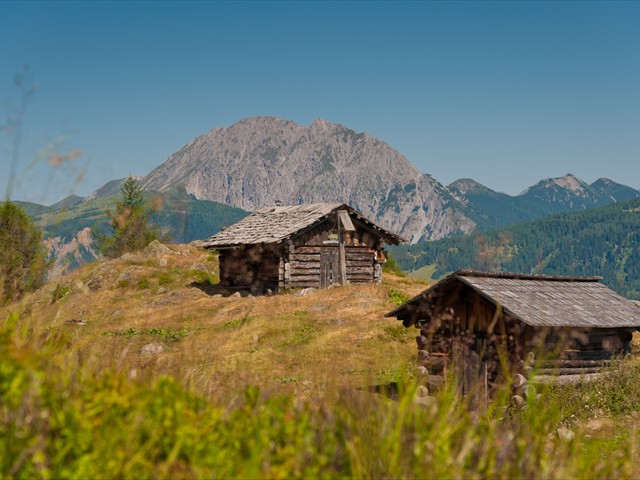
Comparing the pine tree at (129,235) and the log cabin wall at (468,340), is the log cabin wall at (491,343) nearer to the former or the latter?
the log cabin wall at (468,340)

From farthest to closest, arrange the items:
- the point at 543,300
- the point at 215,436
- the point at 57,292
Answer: the point at 543,300
the point at 57,292
the point at 215,436

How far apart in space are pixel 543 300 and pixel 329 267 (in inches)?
775

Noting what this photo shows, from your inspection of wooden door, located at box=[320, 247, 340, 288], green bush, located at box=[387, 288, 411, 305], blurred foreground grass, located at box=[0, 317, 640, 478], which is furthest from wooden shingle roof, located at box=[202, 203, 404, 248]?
blurred foreground grass, located at box=[0, 317, 640, 478]

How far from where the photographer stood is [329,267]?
1385 inches

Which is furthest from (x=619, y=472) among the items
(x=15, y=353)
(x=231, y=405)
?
(x=15, y=353)

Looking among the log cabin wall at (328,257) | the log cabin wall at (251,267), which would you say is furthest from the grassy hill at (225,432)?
the log cabin wall at (251,267)

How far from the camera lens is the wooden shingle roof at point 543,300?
14.9 m

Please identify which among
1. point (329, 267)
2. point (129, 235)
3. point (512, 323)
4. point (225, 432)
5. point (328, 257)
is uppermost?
point (129, 235)

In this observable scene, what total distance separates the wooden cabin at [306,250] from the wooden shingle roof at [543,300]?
16548mm

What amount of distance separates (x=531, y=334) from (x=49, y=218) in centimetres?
1191

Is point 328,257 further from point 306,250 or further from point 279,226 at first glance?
point 279,226

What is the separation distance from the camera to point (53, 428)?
8.91 feet

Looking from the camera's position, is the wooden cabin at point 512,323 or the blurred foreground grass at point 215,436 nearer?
the blurred foreground grass at point 215,436

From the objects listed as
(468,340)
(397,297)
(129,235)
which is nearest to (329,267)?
(397,297)
